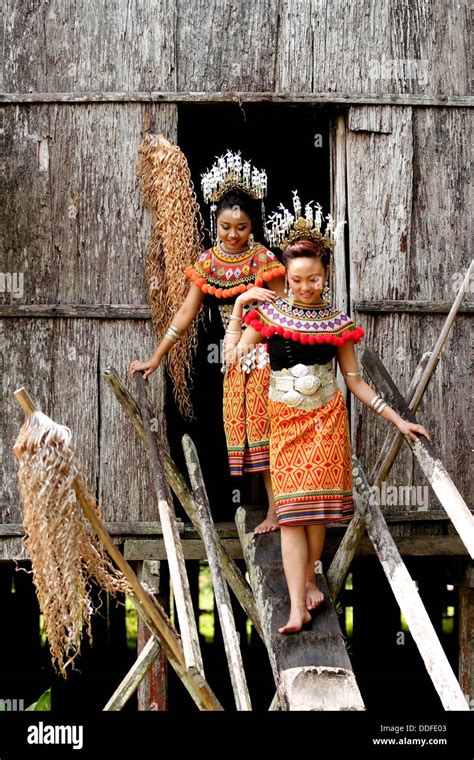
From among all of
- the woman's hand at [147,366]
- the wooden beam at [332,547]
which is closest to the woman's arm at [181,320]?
the woman's hand at [147,366]

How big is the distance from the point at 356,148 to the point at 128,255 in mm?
1417

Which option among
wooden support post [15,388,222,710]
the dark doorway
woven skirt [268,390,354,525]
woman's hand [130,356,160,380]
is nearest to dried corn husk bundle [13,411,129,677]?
wooden support post [15,388,222,710]

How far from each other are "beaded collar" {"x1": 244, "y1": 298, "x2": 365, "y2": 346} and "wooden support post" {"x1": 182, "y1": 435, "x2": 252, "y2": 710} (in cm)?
90

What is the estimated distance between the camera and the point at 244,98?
5.96 meters

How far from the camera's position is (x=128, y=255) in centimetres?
600

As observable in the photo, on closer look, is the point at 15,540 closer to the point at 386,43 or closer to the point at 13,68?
the point at 13,68

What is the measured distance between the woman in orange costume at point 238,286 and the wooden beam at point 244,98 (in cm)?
59

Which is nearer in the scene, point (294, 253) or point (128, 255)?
point (294, 253)

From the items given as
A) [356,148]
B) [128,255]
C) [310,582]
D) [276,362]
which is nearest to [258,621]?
[310,582]

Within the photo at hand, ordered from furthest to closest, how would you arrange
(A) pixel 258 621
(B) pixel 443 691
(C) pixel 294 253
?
(A) pixel 258 621, (C) pixel 294 253, (B) pixel 443 691

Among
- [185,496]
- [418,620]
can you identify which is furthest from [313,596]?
[185,496]

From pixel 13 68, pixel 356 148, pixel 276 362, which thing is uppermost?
pixel 13 68

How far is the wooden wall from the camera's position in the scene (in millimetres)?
5965

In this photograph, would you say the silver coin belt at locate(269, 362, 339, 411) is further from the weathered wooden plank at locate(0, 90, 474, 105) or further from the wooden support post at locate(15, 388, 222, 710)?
the weathered wooden plank at locate(0, 90, 474, 105)
